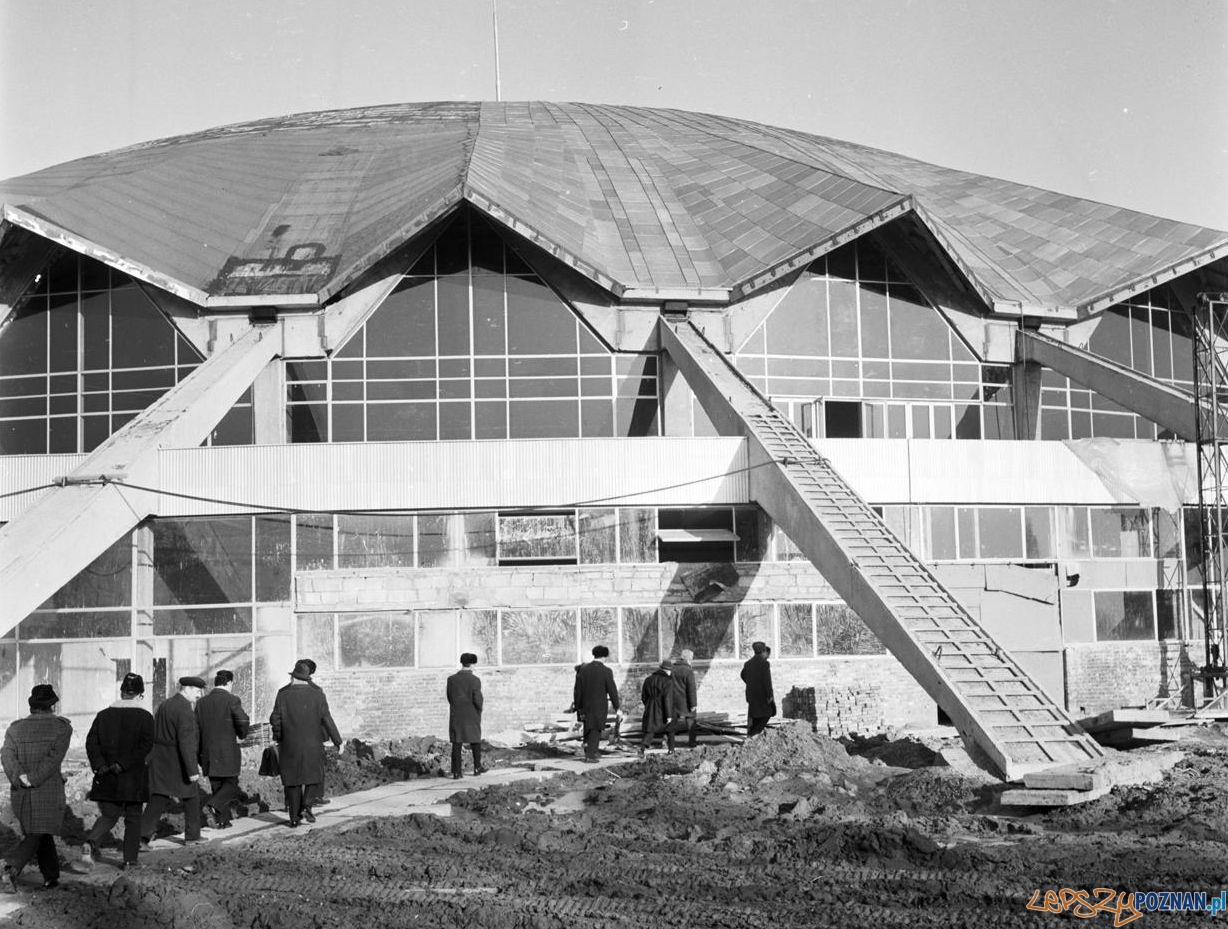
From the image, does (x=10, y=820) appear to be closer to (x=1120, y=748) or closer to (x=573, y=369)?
(x=1120, y=748)

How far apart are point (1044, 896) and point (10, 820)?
8937 mm

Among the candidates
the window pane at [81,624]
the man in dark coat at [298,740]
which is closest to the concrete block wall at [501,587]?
the window pane at [81,624]

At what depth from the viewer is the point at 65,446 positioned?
25.8m

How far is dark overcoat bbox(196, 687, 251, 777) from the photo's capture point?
1191cm

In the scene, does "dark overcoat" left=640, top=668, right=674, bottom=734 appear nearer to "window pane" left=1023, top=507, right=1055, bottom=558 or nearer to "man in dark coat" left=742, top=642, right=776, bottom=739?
"man in dark coat" left=742, top=642, right=776, bottom=739

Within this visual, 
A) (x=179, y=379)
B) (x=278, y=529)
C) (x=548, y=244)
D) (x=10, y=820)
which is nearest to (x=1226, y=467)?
(x=548, y=244)

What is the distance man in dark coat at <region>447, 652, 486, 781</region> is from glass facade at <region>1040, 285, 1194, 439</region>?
51.4 feet

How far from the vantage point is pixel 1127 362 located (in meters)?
29.1

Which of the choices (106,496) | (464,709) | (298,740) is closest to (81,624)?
(106,496)

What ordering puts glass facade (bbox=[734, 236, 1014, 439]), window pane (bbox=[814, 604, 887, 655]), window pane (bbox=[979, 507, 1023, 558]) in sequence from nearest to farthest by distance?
window pane (bbox=[814, 604, 887, 655]) → window pane (bbox=[979, 507, 1023, 558]) → glass facade (bbox=[734, 236, 1014, 439])

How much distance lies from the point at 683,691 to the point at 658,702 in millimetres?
335

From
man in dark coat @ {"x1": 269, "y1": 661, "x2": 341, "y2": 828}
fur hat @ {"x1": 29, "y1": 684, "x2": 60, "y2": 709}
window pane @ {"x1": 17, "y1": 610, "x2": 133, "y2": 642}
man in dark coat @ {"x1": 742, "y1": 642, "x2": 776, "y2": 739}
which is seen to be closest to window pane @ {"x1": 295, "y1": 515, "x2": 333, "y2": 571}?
window pane @ {"x1": 17, "y1": 610, "x2": 133, "y2": 642}

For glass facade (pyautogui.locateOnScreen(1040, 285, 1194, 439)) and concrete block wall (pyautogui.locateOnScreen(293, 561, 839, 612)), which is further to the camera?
glass facade (pyautogui.locateOnScreen(1040, 285, 1194, 439))

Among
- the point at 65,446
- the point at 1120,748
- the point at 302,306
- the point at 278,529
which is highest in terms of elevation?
the point at 302,306
